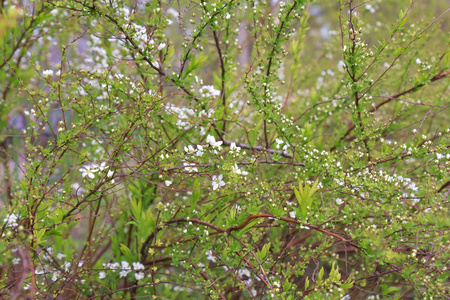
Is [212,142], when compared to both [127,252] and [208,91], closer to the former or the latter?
[208,91]

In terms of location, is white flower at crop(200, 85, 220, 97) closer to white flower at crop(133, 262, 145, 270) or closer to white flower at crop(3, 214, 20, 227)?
white flower at crop(133, 262, 145, 270)

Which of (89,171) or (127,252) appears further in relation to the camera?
(127,252)

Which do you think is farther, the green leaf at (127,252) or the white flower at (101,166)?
the green leaf at (127,252)

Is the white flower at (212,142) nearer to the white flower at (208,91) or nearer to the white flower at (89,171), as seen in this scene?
the white flower at (208,91)

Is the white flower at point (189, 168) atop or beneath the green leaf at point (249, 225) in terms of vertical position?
atop

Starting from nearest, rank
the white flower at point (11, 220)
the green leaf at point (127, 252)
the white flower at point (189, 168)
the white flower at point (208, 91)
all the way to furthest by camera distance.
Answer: the white flower at point (11, 220), the white flower at point (189, 168), the white flower at point (208, 91), the green leaf at point (127, 252)

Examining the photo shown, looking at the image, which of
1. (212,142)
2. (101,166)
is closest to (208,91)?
(212,142)

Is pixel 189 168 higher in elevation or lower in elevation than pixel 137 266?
higher

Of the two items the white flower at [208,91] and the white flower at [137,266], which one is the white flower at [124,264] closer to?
the white flower at [137,266]

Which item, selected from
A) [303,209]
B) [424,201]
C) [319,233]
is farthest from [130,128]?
[424,201]

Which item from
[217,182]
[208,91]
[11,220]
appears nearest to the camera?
[11,220]

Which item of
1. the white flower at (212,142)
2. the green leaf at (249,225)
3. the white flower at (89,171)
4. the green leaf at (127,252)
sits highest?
the white flower at (89,171)

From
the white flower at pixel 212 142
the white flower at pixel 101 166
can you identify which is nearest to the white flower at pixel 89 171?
the white flower at pixel 101 166

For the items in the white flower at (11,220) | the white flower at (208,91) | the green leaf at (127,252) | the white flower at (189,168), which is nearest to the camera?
the white flower at (11,220)
